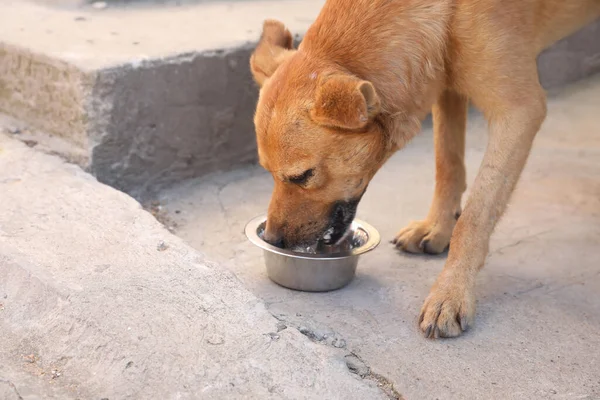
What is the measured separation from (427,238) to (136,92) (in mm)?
1919

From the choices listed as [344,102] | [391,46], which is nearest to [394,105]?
[391,46]

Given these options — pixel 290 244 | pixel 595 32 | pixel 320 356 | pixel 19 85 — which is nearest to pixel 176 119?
pixel 19 85

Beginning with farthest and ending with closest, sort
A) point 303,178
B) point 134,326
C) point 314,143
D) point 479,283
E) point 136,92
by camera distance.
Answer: point 136,92
point 479,283
point 303,178
point 314,143
point 134,326

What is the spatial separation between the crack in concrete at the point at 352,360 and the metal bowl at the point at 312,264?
0.31 m

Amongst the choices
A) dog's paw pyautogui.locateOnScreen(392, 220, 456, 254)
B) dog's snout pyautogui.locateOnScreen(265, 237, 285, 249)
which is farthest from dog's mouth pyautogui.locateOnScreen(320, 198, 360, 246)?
dog's paw pyautogui.locateOnScreen(392, 220, 456, 254)

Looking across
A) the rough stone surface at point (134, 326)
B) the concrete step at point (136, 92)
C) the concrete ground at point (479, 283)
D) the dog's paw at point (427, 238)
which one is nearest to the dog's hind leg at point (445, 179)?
the dog's paw at point (427, 238)

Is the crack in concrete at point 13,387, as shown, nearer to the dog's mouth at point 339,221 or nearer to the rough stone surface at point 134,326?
the rough stone surface at point 134,326

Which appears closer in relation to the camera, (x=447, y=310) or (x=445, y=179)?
(x=447, y=310)

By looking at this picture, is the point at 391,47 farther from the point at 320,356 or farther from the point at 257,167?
the point at 257,167

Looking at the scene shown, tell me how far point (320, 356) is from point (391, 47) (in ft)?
4.44

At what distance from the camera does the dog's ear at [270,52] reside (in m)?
3.48

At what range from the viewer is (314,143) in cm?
306

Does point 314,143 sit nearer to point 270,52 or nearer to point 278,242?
point 278,242

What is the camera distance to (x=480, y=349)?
3078mm
